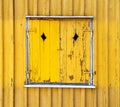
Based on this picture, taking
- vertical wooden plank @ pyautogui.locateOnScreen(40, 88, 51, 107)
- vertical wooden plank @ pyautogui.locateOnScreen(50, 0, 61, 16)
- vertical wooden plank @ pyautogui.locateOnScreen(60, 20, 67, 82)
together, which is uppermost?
vertical wooden plank @ pyautogui.locateOnScreen(50, 0, 61, 16)

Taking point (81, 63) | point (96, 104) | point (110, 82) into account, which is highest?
point (81, 63)

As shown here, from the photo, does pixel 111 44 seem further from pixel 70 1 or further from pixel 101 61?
pixel 70 1

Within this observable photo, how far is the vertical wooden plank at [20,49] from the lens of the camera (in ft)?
15.2

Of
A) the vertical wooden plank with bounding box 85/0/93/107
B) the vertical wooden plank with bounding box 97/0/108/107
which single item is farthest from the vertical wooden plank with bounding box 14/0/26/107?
the vertical wooden plank with bounding box 97/0/108/107

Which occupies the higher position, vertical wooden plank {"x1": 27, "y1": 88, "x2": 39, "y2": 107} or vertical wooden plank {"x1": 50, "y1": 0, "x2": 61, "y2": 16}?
vertical wooden plank {"x1": 50, "y1": 0, "x2": 61, "y2": 16}

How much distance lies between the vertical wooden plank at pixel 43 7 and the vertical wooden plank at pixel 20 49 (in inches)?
9.5

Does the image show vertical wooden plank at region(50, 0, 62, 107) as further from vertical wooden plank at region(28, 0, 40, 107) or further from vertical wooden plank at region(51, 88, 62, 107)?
vertical wooden plank at region(28, 0, 40, 107)

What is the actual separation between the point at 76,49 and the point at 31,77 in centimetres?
79

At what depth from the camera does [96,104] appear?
459 cm

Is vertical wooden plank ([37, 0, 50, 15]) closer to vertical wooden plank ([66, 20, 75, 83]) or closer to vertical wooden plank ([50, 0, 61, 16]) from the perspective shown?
vertical wooden plank ([50, 0, 61, 16])

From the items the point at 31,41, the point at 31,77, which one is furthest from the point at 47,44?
the point at 31,77

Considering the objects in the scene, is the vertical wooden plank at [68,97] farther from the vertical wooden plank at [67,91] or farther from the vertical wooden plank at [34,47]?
the vertical wooden plank at [34,47]

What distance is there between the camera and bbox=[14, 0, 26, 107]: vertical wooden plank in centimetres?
462

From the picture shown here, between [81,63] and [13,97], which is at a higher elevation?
[81,63]
